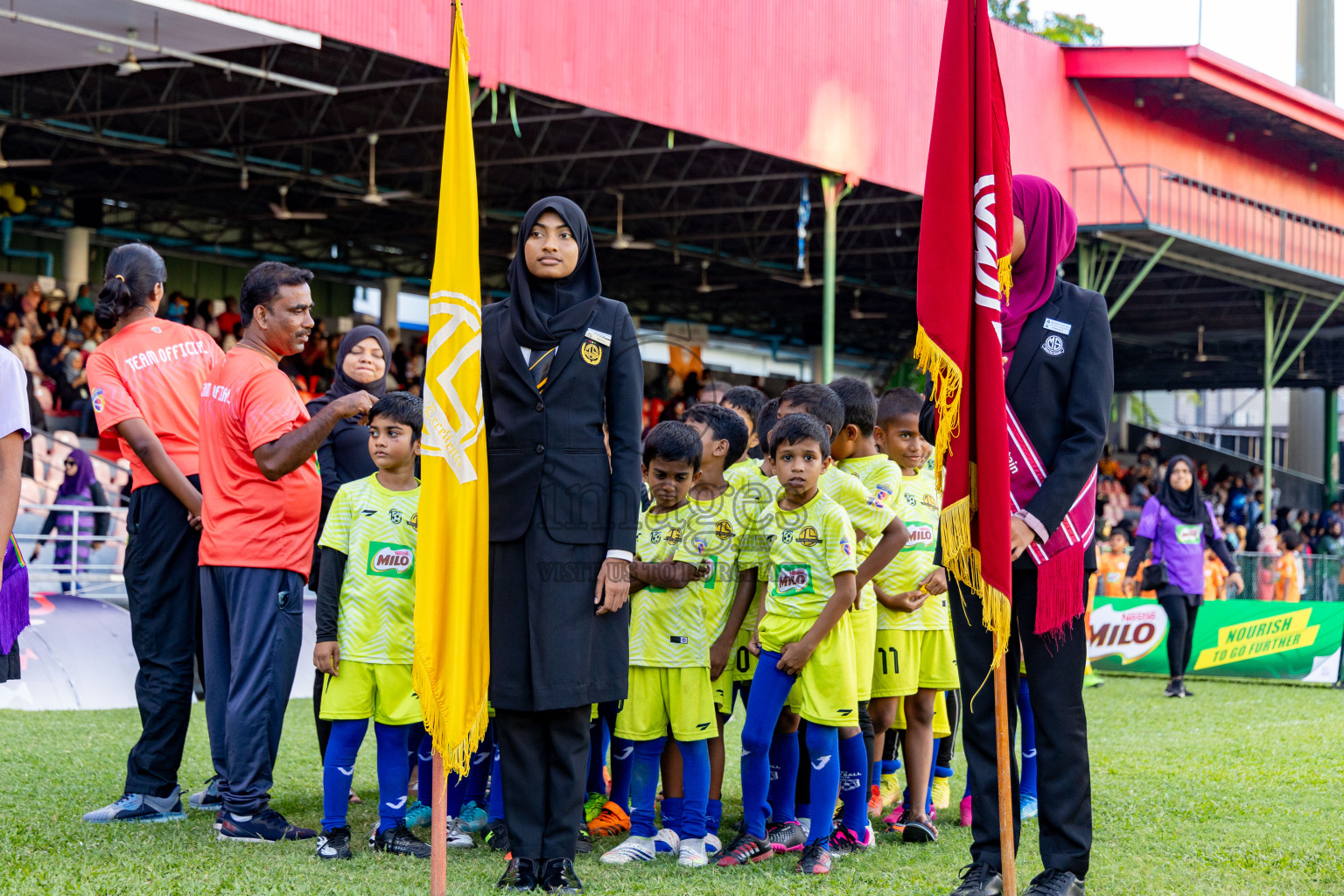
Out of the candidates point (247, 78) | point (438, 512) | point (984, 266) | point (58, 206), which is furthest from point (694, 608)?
point (58, 206)

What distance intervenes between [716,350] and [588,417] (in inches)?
1314

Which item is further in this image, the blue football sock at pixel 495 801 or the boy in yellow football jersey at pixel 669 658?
the blue football sock at pixel 495 801

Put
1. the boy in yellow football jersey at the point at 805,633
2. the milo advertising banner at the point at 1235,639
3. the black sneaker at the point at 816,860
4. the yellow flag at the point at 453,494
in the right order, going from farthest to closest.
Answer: the milo advertising banner at the point at 1235,639
the boy in yellow football jersey at the point at 805,633
the black sneaker at the point at 816,860
the yellow flag at the point at 453,494

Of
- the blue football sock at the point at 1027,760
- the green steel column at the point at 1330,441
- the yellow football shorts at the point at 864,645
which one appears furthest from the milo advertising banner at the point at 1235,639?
the green steel column at the point at 1330,441

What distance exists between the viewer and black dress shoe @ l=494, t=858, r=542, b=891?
412cm

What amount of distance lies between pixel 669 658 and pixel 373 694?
110cm

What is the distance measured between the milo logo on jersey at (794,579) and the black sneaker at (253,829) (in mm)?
2009

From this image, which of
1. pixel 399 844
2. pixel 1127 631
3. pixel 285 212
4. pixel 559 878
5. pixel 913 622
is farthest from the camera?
pixel 285 212

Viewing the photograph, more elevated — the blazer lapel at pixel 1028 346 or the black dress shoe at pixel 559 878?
the blazer lapel at pixel 1028 346

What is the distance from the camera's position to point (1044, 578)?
4.00 meters

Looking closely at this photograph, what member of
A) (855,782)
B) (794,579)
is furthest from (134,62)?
(855,782)

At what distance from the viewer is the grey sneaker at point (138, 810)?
16.7 feet

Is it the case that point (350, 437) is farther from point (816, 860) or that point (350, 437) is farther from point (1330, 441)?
point (1330, 441)

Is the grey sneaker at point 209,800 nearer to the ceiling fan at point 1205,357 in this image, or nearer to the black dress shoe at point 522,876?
the black dress shoe at point 522,876
